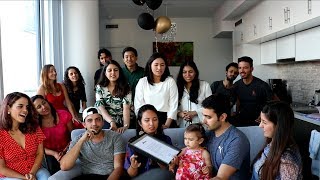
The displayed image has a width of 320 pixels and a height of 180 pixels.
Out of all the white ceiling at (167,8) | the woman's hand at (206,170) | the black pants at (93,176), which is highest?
the white ceiling at (167,8)

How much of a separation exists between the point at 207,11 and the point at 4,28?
206 inches

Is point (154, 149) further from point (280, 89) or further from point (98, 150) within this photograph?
point (280, 89)

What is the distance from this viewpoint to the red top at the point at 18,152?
2.51 meters

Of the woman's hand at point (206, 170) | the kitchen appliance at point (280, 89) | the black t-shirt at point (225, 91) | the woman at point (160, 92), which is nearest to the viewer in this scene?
the woman's hand at point (206, 170)

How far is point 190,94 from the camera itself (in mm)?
3260

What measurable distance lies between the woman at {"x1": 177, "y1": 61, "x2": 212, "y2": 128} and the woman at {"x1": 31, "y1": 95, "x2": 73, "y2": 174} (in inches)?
42.9

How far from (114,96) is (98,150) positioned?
710 millimetres

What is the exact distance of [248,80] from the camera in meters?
3.79

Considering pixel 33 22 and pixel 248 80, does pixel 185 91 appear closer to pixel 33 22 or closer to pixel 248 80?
pixel 248 80

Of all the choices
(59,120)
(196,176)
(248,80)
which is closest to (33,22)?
(59,120)

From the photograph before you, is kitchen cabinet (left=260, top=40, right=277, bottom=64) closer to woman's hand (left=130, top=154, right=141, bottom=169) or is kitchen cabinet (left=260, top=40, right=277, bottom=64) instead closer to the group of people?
the group of people

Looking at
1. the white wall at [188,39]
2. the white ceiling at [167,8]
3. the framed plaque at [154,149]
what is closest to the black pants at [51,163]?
the framed plaque at [154,149]

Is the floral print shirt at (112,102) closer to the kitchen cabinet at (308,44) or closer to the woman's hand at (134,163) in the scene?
the woman's hand at (134,163)

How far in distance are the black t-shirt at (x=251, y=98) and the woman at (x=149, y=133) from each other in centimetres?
149
